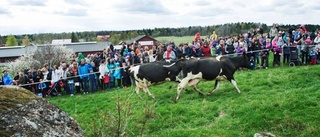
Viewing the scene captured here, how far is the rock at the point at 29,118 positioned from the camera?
361 centimetres

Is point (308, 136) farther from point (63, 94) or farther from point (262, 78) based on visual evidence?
point (63, 94)

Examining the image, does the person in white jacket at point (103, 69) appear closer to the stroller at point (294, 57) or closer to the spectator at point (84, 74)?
the spectator at point (84, 74)

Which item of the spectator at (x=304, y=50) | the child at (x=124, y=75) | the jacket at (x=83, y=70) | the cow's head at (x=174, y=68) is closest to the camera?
the cow's head at (x=174, y=68)

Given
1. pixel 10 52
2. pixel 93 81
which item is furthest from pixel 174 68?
pixel 10 52

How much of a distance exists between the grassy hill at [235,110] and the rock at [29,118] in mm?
1403

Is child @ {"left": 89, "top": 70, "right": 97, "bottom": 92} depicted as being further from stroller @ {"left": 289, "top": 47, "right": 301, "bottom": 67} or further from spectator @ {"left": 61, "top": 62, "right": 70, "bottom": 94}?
stroller @ {"left": 289, "top": 47, "right": 301, "bottom": 67}

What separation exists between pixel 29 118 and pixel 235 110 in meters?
6.80

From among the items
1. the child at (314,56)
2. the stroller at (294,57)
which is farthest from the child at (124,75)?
the child at (314,56)

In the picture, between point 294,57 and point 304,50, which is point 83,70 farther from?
point 304,50

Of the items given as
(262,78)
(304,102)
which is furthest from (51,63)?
(304,102)

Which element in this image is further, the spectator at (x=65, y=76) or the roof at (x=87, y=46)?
the roof at (x=87, y=46)

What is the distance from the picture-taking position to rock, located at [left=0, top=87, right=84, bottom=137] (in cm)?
361

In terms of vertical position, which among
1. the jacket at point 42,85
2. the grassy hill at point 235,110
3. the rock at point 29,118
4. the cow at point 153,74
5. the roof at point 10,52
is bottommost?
the roof at point 10,52

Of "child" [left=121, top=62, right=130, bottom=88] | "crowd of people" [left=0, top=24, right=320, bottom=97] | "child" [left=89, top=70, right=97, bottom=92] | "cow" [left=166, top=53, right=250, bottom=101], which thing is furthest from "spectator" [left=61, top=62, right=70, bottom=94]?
"cow" [left=166, top=53, right=250, bottom=101]
